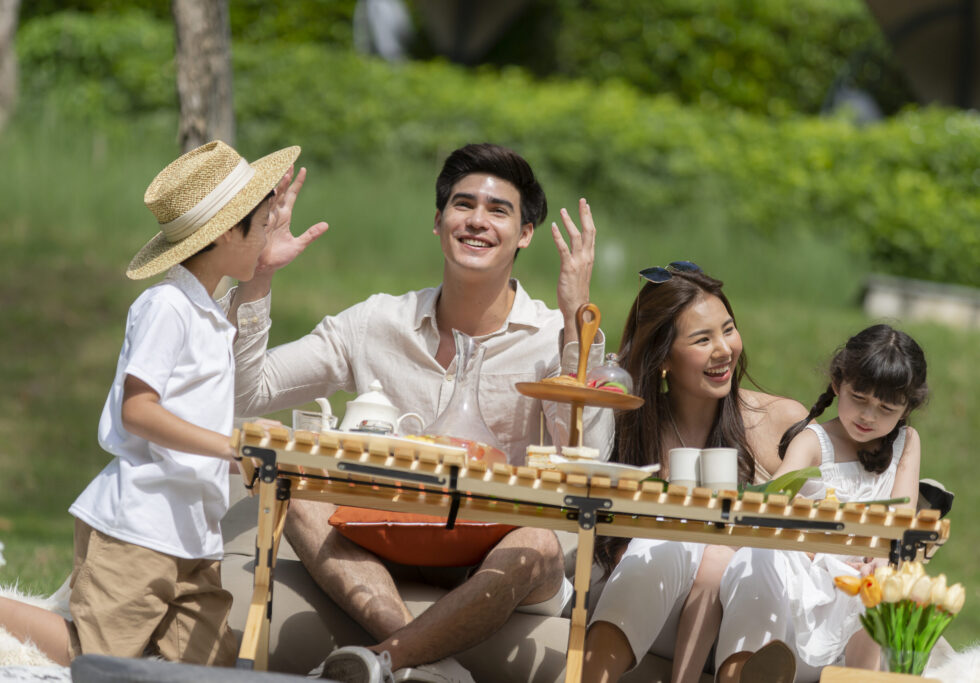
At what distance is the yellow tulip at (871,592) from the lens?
2799mm

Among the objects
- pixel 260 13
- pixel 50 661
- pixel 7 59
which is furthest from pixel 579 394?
pixel 260 13

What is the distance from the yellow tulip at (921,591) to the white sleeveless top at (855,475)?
96 centimetres

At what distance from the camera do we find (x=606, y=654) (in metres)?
3.31

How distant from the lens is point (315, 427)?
3.10 metres

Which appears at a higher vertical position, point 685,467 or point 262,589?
point 685,467

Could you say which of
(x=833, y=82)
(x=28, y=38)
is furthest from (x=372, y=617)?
(x=833, y=82)

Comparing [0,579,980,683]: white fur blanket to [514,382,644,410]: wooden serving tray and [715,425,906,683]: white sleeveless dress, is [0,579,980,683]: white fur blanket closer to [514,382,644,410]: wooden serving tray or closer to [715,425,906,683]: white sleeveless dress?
[715,425,906,683]: white sleeveless dress

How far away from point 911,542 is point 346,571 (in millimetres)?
1551

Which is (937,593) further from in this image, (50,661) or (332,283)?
(332,283)

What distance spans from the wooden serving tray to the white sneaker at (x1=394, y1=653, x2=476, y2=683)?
0.79 metres

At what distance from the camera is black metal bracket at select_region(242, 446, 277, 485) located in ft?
9.19

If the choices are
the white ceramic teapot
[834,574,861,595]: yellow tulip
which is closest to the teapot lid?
the white ceramic teapot

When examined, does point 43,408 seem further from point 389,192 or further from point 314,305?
point 389,192

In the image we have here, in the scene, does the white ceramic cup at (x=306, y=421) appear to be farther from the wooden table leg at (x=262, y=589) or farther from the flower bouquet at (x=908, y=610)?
the flower bouquet at (x=908, y=610)
